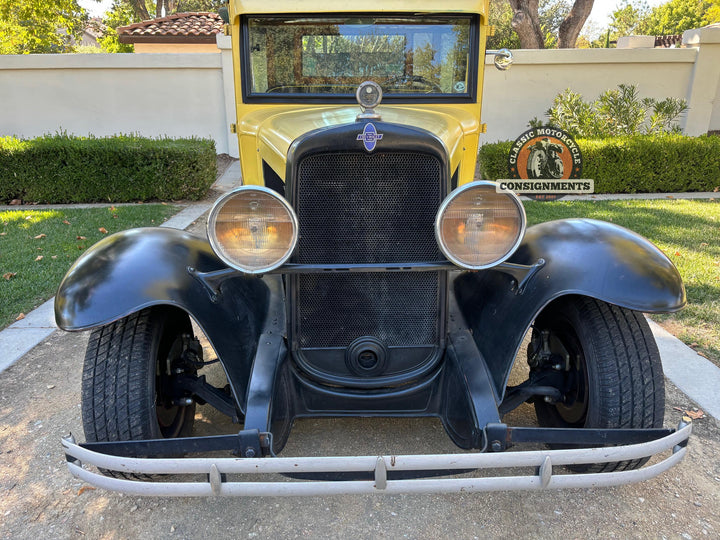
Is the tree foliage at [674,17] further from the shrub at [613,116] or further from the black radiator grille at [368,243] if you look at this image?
the black radiator grille at [368,243]

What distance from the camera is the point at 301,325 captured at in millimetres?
2242

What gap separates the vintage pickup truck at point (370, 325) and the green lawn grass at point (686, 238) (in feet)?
5.59

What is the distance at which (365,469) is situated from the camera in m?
1.65

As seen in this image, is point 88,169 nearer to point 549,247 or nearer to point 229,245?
point 229,245

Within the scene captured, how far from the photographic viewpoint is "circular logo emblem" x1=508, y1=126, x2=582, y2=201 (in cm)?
764

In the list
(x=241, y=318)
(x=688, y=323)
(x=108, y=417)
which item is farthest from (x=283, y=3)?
(x=688, y=323)

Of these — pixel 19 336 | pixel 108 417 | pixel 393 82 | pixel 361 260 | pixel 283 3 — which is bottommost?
pixel 19 336

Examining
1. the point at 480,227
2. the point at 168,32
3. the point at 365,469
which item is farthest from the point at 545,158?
the point at 168,32

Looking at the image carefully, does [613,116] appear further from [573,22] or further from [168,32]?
[168,32]

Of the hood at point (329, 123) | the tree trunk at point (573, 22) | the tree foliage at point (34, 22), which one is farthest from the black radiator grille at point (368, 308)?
the tree foliage at point (34, 22)

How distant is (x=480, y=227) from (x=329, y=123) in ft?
2.79

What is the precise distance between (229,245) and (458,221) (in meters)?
0.86

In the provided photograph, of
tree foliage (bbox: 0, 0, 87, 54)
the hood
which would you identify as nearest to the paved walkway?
the hood

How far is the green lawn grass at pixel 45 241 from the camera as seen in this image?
171 inches
